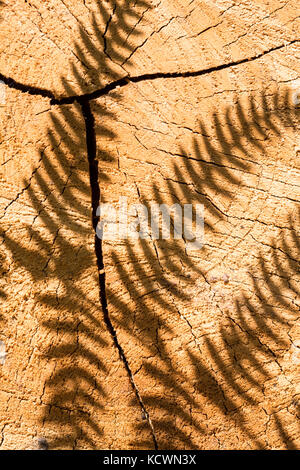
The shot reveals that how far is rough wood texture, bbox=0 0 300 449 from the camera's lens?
2.65 meters

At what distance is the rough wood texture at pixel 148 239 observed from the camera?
104 inches

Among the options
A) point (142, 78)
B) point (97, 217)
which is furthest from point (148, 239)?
point (142, 78)

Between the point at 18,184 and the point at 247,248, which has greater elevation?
the point at 18,184

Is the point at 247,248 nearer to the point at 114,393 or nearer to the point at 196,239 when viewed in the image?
the point at 196,239

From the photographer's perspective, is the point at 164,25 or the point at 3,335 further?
the point at 164,25

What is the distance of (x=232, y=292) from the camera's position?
2.75m

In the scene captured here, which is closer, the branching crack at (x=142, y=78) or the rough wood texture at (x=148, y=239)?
the rough wood texture at (x=148, y=239)

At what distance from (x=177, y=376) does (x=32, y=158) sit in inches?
55.9

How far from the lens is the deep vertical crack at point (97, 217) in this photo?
267 centimetres

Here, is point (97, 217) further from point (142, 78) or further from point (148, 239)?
point (142, 78)

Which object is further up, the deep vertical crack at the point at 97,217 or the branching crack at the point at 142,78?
the branching crack at the point at 142,78

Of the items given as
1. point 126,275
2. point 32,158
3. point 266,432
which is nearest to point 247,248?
point 126,275

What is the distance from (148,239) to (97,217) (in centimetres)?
31

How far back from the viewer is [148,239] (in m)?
2.76
